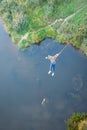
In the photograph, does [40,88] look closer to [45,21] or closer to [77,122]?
[77,122]

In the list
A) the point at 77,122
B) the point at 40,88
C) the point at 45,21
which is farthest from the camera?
the point at 45,21

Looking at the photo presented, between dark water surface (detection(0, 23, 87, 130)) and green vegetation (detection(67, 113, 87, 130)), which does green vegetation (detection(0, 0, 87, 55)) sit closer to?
dark water surface (detection(0, 23, 87, 130))

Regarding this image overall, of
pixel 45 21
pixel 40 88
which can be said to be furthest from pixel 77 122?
pixel 45 21

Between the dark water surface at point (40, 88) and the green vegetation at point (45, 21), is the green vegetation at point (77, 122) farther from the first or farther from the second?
the green vegetation at point (45, 21)

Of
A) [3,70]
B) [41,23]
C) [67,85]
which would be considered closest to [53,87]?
[67,85]

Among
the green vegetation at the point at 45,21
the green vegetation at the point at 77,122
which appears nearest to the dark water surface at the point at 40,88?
the green vegetation at the point at 77,122

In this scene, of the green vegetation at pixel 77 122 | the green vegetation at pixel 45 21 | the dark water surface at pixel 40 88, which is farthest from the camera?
the green vegetation at pixel 45 21

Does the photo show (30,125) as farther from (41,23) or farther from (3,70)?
(41,23)
